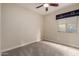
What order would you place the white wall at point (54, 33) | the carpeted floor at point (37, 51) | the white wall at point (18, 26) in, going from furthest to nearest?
the white wall at point (54, 33) < the carpeted floor at point (37, 51) < the white wall at point (18, 26)

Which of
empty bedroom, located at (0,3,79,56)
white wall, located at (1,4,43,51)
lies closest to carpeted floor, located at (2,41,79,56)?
empty bedroom, located at (0,3,79,56)

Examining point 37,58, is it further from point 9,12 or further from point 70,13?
point 70,13

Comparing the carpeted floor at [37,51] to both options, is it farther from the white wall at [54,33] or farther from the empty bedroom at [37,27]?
the white wall at [54,33]

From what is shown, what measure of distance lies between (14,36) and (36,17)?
661mm

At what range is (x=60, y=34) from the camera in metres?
2.09

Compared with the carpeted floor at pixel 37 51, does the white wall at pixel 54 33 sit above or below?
above

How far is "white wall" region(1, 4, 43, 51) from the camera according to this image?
5.03 feet

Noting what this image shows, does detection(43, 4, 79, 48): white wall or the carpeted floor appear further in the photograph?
detection(43, 4, 79, 48): white wall

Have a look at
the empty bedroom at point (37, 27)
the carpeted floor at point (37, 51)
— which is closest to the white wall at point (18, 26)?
the empty bedroom at point (37, 27)

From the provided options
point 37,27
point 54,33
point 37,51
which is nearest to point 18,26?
point 37,27

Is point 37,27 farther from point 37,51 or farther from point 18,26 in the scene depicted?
point 37,51

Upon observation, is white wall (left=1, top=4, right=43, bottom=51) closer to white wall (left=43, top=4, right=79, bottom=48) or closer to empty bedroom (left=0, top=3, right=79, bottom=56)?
empty bedroom (left=0, top=3, right=79, bottom=56)

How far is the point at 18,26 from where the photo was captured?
1740 mm

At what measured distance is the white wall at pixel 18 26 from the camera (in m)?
1.53
